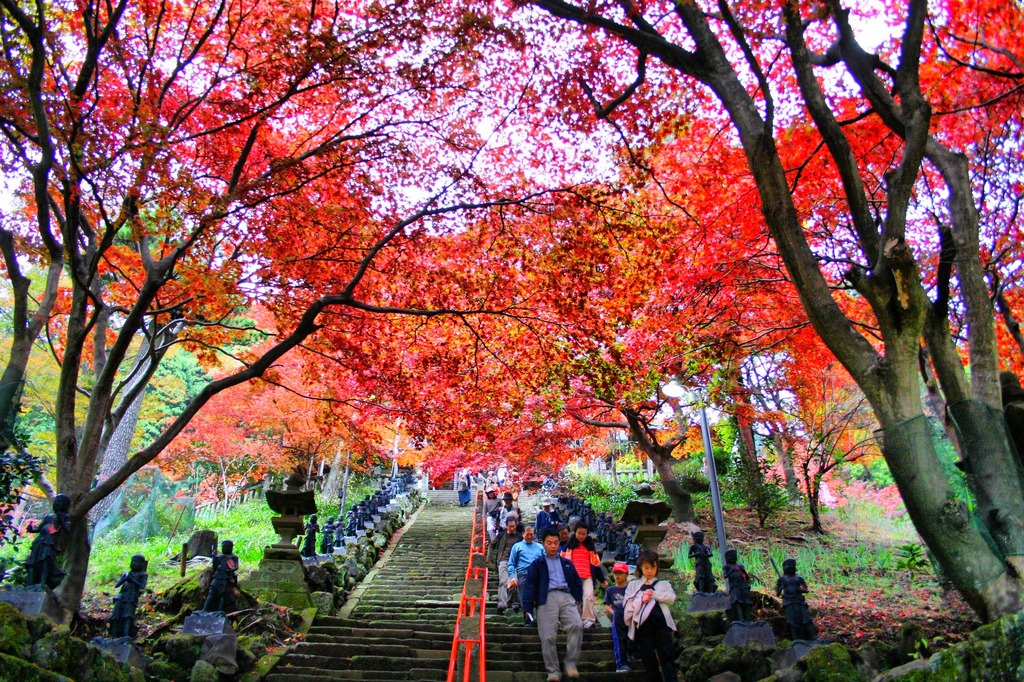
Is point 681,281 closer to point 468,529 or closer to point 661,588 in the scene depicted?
point 661,588

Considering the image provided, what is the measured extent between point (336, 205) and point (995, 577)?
8.42 metres

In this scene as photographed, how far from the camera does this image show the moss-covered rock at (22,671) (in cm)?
423

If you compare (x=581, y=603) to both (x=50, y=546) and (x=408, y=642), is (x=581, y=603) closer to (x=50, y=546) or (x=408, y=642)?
(x=408, y=642)

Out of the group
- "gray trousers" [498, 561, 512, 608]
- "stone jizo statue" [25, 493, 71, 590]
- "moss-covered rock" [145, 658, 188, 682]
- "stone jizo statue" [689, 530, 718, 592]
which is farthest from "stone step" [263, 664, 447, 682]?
"stone jizo statue" [689, 530, 718, 592]

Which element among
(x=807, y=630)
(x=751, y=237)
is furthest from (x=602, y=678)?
(x=751, y=237)

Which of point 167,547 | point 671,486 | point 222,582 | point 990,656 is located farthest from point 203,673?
point 671,486

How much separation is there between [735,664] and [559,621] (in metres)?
1.93

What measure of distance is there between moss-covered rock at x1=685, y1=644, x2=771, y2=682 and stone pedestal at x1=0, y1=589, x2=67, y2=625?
6648mm

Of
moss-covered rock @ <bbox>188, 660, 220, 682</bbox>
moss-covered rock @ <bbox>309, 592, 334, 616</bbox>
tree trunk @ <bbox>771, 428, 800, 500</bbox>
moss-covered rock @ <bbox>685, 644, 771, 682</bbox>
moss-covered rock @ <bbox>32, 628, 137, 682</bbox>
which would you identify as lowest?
moss-covered rock @ <bbox>685, 644, 771, 682</bbox>

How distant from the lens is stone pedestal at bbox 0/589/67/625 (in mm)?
5598

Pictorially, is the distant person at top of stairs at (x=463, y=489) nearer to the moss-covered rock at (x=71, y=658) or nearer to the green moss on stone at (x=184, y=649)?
Result: the green moss on stone at (x=184, y=649)

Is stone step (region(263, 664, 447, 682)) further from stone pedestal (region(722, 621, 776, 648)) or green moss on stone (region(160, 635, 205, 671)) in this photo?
stone pedestal (region(722, 621, 776, 648))

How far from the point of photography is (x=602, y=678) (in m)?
6.79

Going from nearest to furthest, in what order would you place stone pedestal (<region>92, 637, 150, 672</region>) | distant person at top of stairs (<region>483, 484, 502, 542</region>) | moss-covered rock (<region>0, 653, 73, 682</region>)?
moss-covered rock (<region>0, 653, 73, 682</region>), stone pedestal (<region>92, 637, 150, 672</region>), distant person at top of stairs (<region>483, 484, 502, 542</region>)
